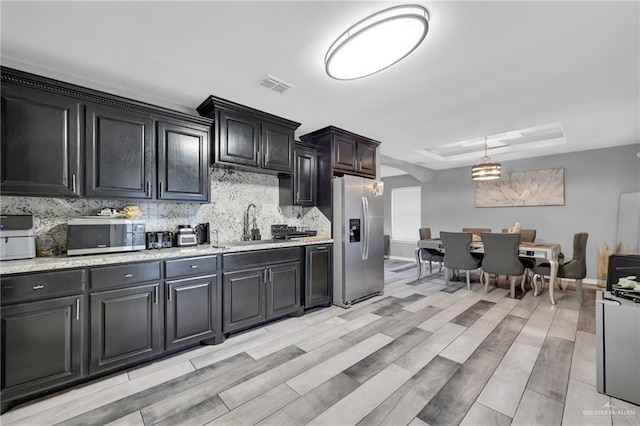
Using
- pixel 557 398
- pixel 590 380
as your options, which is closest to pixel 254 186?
pixel 557 398

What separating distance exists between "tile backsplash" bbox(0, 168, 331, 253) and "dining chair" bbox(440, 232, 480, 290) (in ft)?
7.54

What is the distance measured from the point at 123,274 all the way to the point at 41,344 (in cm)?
62

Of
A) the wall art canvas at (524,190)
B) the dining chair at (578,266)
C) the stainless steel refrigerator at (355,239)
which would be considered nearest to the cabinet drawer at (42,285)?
the stainless steel refrigerator at (355,239)

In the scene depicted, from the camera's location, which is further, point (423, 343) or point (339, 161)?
point (339, 161)

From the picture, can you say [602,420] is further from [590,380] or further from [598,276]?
[598,276]

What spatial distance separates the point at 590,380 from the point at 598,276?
13.8 ft

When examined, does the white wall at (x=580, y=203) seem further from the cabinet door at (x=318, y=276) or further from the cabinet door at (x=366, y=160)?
the cabinet door at (x=318, y=276)

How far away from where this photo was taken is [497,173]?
164 inches

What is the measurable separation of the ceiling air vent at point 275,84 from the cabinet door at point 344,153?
1.39m

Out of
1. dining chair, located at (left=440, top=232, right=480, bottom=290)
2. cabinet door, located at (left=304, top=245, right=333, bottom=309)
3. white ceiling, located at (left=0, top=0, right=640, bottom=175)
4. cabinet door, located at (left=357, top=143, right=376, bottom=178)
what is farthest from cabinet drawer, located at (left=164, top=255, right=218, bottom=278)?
dining chair, located at (left=440, top=232, right=480, bottom=290)

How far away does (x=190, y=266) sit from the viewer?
2473mm

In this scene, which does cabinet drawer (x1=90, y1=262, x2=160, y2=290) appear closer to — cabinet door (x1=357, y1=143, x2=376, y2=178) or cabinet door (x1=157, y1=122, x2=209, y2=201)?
cabinet door (x1=157, y1=122, x2=209, y2=201)

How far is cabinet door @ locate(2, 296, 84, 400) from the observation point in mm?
1736

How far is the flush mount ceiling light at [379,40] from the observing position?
5.21 feet
